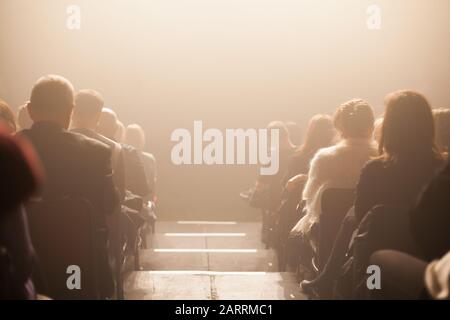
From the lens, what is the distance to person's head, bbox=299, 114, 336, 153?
530 cm

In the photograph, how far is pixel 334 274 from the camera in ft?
13.1

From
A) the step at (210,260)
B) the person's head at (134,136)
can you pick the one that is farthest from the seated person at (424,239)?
Result: the person's head at (134,136)

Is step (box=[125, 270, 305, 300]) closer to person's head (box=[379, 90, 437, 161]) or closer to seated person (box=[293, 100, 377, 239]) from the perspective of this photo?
seated person (box=[293, 100, 377, 239])

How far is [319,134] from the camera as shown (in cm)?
535

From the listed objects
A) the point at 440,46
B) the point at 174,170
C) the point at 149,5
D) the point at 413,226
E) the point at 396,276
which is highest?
the point at 149,5

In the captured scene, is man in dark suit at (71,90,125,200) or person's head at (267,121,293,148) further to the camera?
person's head at (267,121,293,148)

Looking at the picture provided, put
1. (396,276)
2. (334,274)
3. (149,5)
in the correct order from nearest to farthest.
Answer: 1. (396,276)
2. (334,274)
3. (149,5)

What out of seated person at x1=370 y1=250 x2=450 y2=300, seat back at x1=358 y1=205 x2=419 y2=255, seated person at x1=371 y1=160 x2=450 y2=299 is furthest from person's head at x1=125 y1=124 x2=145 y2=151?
seated person at x1=371 y1=160 x2=450 y2=299

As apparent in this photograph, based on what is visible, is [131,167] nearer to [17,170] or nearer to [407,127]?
[407,127]

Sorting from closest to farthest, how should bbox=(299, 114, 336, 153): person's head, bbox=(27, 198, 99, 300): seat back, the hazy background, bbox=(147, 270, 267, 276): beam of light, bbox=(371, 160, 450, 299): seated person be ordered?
bbox=(371, 160, 450, 299): seated person, bbox=(27, 198, 99, 300): seat back, bbox=(147, 270, 267, 276): beam of light, bbox=(299, 114, 336, 153): person's head, the hazy background

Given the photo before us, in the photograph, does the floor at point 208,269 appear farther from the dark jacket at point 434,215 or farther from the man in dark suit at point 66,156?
the dark jacket at point 434,215

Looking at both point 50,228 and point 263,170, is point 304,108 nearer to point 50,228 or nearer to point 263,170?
point 263,170

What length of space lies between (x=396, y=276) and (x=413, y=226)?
0.18 meters
